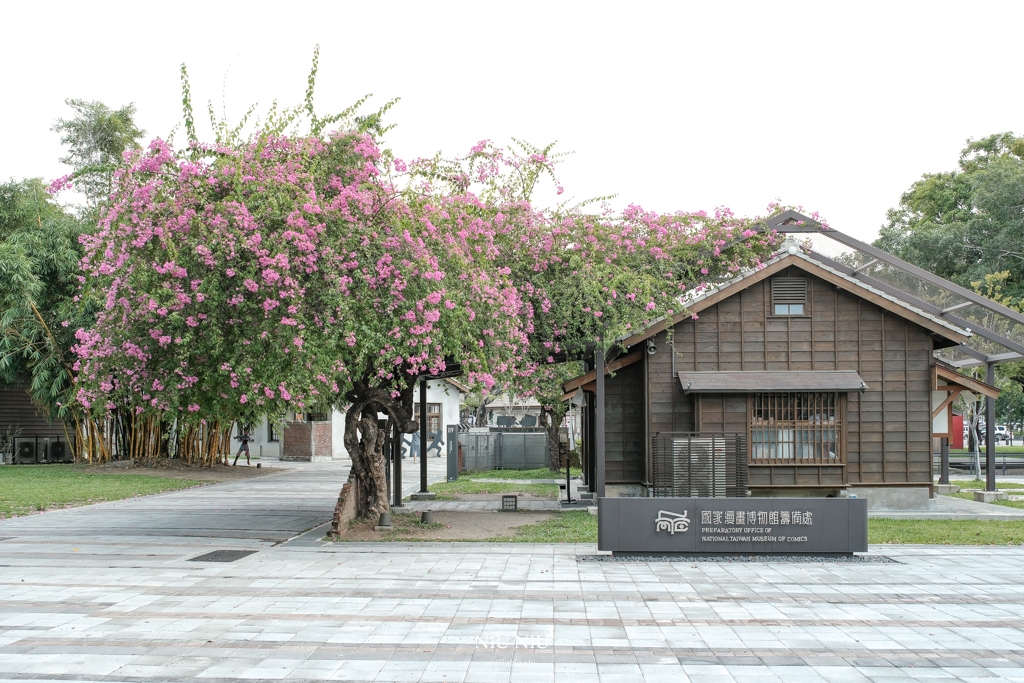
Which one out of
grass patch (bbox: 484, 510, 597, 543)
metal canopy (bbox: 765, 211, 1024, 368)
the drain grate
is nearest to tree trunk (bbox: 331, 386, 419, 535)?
the drain grate

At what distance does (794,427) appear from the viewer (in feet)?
59.3

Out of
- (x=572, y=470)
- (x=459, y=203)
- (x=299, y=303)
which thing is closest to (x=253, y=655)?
Result: (x=299, y=303)

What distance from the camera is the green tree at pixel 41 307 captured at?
30188 mm

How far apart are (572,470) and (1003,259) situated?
22.5 m

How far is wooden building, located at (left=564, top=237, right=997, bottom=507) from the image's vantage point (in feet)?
59.0

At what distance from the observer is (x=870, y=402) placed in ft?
60.4

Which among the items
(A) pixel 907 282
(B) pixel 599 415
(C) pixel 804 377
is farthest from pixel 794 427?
(A) pixel 907 282

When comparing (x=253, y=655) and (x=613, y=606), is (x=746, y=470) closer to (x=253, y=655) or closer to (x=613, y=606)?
(x=613, y=606)

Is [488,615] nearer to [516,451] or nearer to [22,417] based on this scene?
[516,451]

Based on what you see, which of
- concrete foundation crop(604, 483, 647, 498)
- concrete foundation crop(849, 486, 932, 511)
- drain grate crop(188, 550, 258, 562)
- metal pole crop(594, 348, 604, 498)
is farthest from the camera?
concrete foundation crop(604, 483, 647, 498)

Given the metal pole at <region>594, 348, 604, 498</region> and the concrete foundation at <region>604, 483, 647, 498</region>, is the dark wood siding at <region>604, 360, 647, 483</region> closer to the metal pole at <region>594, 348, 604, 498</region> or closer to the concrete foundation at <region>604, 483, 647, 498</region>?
the concrete foundation at <region>604, 483, 647, 498</region>

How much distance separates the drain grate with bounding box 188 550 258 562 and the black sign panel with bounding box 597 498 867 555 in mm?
5463

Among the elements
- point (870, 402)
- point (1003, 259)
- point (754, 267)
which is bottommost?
point (870, 402)

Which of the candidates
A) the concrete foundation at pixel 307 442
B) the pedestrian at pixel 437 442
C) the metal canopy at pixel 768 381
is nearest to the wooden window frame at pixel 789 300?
the metal canopy at pixel 768 381
